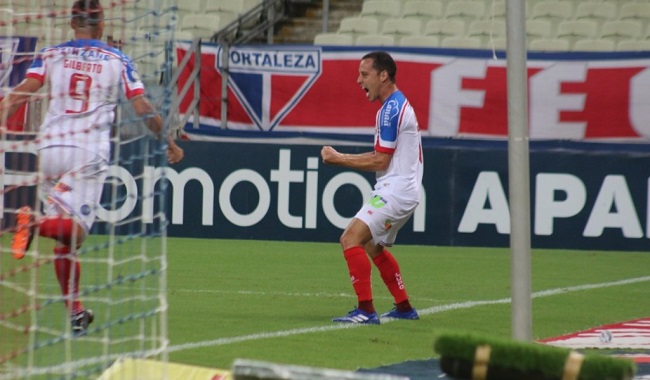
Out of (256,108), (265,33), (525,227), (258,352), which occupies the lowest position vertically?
(258,352)

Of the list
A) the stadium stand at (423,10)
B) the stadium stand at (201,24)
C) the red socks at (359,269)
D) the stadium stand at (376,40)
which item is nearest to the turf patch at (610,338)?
the red socks at (359,269)

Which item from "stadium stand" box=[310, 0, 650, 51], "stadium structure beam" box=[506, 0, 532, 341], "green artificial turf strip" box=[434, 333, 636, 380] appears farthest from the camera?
"stadium stand" box=[310, 0, 650, 51]

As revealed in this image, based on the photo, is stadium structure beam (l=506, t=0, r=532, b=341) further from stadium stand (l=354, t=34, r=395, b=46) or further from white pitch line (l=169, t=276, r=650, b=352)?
stadium stand (l=354, t=34, r=395, b=46)

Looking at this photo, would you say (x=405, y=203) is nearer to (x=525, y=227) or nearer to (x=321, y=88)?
(x=525, y=227)

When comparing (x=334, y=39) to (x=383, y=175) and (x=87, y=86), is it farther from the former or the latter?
(x=87, y=86)

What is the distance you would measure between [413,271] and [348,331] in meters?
4.06

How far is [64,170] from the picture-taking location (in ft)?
24.0

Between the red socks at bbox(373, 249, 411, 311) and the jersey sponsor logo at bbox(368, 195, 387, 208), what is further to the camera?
the red socks at bbox(373, 249, 411, 311)

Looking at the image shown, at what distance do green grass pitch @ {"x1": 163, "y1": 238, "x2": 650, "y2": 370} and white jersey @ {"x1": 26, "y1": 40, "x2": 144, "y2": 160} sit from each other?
136 cm

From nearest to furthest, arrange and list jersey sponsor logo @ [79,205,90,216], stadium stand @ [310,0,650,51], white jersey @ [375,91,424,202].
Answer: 1. jersey sponsor logo @ [79,205,90,216]
2. white jersey @ [375,91,424,202]
3. stadium stand @ [310,0,650,51]

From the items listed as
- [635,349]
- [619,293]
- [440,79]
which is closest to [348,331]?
[635,349]

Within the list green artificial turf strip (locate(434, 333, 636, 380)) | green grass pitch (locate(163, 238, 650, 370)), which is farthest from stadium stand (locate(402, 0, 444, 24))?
green artificial turf strip (locate(434, 333, 636, 380))

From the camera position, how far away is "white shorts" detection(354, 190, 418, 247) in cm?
871

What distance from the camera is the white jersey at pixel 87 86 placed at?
7.29 m
